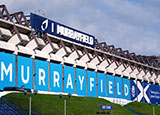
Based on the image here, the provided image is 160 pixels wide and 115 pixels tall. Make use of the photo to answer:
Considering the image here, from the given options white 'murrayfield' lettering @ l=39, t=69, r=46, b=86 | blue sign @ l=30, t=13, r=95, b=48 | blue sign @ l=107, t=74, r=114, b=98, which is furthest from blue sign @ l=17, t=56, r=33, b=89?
blue sign @ l=107, t=74, r=114, b=98

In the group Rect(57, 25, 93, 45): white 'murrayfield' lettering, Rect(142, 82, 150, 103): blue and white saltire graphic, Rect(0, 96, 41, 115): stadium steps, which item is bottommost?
Rect(0, 96, 41, 115): stadium steps

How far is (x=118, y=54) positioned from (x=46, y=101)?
51879 mm

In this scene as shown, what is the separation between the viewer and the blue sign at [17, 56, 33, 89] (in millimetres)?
66562

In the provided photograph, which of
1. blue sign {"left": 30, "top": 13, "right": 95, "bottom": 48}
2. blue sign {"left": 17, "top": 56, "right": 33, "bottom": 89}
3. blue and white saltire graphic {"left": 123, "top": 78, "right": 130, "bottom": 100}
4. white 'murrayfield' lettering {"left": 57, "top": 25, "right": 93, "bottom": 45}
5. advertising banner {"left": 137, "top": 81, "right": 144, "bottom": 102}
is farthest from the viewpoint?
advertising banner {"left": 137, "top": 81, "right": 144, "bottom": 102}

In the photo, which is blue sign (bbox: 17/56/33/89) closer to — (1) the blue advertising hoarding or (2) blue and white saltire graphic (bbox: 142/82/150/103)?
(1) the blue advertising hoarding

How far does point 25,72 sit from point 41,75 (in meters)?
5.19

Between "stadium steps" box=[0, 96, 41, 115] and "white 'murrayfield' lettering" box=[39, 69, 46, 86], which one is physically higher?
"white 'murrayfield' lettering" box=[39, 69, 46, 86]

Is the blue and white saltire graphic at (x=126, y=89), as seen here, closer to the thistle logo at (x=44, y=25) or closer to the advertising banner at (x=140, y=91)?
the advertising banner at (x=140, y=91)

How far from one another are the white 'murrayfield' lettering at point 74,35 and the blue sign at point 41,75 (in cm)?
1136

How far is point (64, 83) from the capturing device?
258 feet

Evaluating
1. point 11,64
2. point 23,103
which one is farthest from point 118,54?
point 23,103

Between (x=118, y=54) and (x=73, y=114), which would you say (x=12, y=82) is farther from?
(x=118, y=54)

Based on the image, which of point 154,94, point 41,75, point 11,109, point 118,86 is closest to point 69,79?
point 41,75

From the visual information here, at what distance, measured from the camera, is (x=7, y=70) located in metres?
63.5
